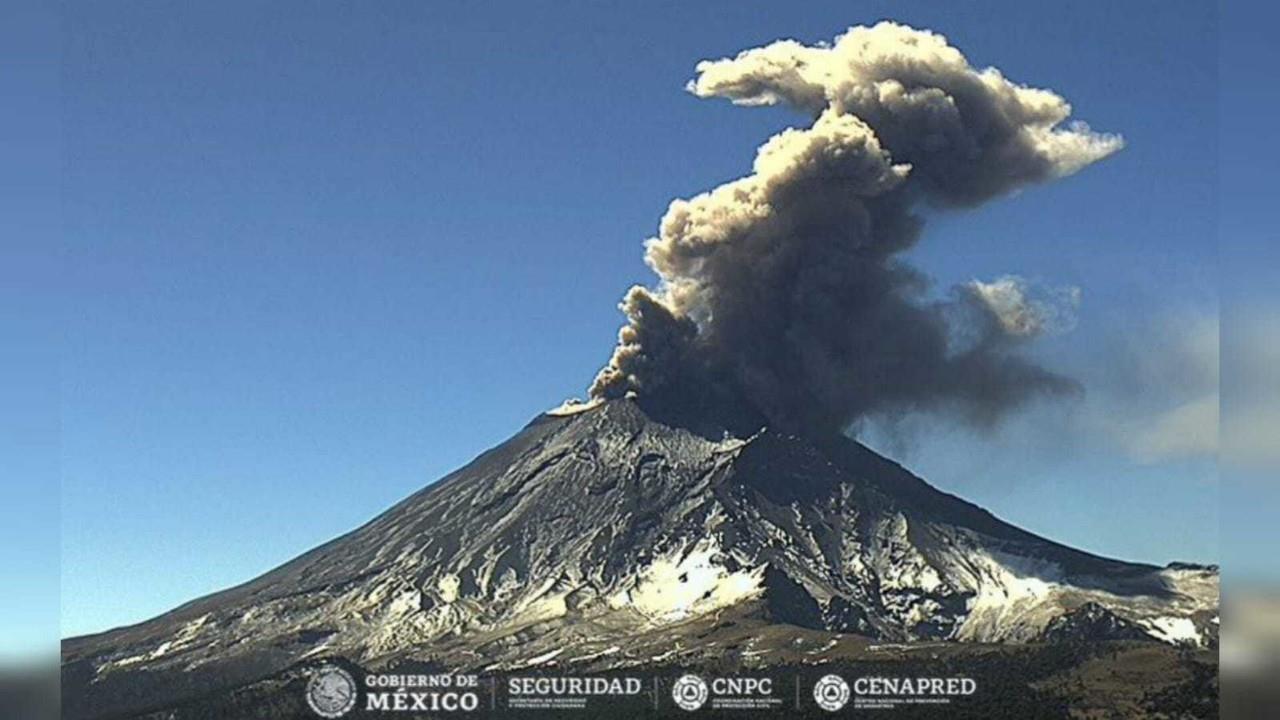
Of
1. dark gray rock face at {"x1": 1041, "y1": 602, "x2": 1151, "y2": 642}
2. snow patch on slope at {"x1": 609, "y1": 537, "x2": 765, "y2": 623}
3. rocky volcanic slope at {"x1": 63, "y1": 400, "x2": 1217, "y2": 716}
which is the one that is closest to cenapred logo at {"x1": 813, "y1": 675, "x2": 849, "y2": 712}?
rocky volcanic slope at {"x1": 63, "y1": 400, "x2": 1217, "y2": 716}

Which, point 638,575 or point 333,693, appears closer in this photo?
point 333,693

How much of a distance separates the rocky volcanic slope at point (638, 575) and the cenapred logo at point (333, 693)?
15.4m

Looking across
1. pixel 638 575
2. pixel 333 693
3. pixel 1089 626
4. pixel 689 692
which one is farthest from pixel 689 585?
pixel 333 693

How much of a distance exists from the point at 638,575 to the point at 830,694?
3319 centimetres

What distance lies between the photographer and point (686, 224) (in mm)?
55688

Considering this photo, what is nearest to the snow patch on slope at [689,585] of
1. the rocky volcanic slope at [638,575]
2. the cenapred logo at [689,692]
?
the rocky volcanic slope at [638,575]

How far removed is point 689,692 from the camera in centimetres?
4231

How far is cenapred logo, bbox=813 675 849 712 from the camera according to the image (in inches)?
1493

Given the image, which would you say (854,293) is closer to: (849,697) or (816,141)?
(816,141)

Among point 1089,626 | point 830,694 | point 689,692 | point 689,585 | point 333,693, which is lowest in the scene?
point 830,694

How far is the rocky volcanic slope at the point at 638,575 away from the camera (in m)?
64.9

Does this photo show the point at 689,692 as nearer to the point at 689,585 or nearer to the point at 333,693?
the point at 333,693

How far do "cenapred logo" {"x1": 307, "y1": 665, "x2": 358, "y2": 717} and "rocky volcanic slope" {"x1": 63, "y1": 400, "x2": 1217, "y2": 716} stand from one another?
15397 mm

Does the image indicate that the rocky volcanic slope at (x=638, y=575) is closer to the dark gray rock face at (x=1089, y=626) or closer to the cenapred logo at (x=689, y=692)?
the dark gray rock face at (x=1089, y=626)
